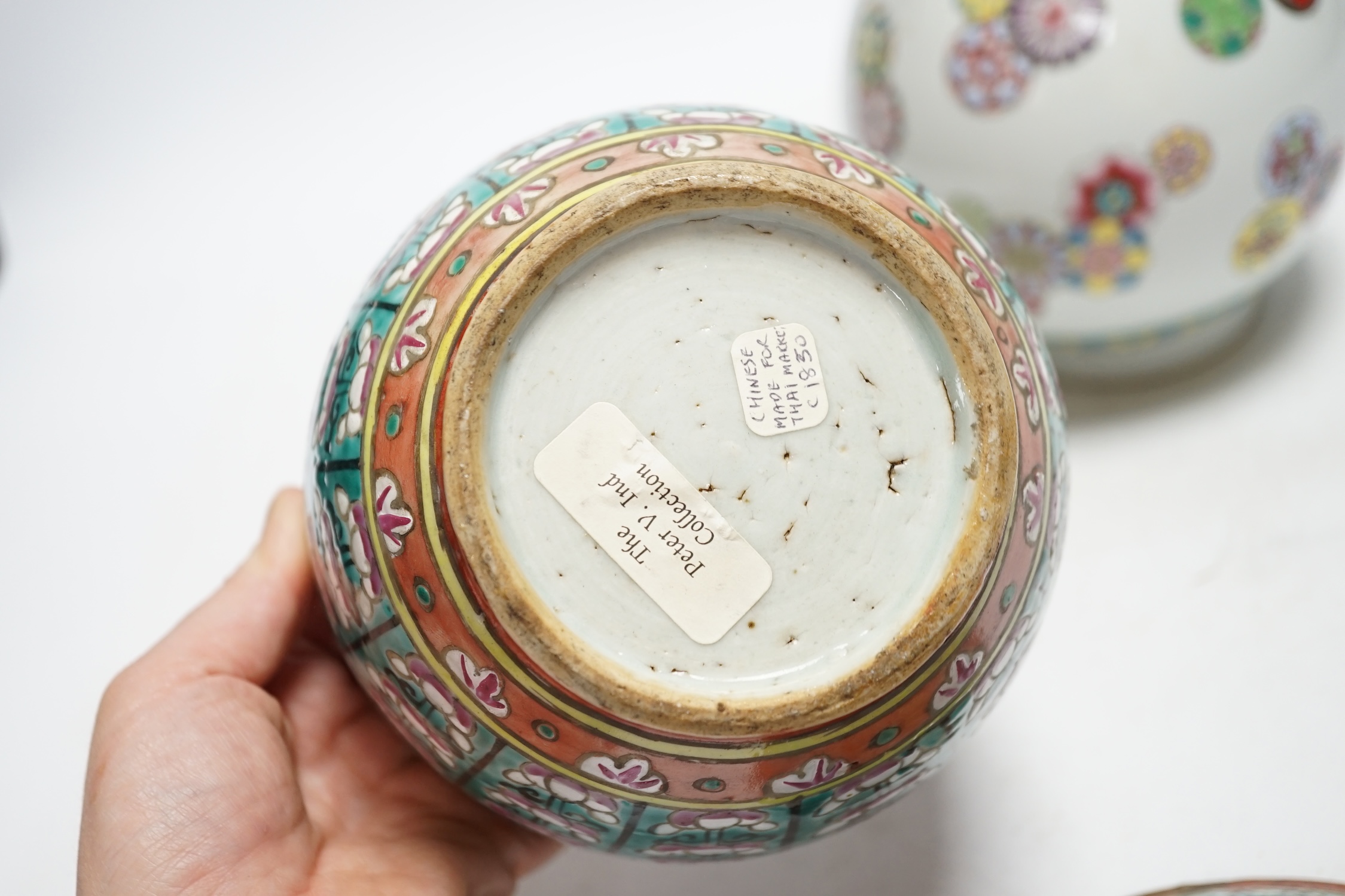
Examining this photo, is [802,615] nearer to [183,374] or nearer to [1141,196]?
[1141,196]

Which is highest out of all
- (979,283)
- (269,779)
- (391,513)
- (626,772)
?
(979,283)

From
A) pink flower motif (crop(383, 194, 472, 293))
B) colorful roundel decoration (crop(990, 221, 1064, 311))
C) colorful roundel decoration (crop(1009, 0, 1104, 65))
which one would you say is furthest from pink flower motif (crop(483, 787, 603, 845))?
colorful roundel decoration (crop(1009, 0, 1104, 65))

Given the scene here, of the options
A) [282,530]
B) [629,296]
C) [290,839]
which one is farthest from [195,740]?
[629,296]

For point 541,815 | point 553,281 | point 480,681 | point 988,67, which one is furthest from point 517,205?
point 988,67

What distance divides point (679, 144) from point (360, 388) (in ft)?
0.85

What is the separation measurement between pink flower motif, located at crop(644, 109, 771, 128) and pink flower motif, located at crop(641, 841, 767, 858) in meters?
0.48

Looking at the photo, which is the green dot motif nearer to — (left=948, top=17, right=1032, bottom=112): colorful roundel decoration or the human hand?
the human hand

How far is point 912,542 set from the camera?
0.72 meters

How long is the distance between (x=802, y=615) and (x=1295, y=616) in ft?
2.64

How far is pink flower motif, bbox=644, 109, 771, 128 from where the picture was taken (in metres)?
0.83

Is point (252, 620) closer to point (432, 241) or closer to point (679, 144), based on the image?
point (432, 241)

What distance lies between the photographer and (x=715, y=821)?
2.50ft

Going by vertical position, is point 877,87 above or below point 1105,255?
above

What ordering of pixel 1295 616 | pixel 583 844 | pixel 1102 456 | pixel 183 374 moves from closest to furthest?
pixel 583 844 < pixel 1295 616 < pixel 1102 456 < pixel 183 374
